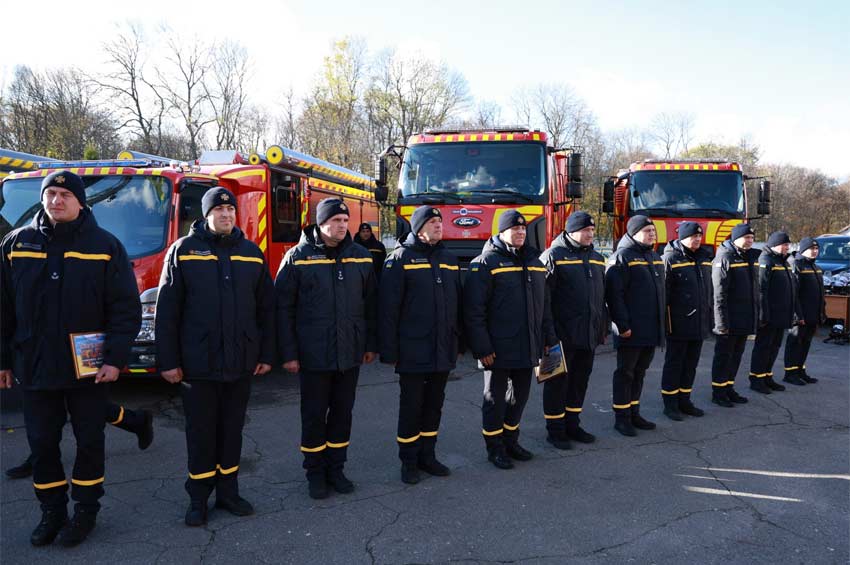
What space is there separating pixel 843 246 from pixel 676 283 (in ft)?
35.6

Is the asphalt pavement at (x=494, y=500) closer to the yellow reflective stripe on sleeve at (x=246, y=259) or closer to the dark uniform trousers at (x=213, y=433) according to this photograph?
the dark uniform trousers at (x=213, y=433)

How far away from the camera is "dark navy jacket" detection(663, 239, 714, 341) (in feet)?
19.1

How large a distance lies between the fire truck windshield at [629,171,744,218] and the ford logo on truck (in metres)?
4.39

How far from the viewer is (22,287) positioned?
327 centimetres

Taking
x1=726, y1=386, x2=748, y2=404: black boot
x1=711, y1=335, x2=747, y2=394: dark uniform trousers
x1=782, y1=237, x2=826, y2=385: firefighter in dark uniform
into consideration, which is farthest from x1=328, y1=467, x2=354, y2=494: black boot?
x1=782, y1=237, x2=826, y2=385: firefighter in dark uniform

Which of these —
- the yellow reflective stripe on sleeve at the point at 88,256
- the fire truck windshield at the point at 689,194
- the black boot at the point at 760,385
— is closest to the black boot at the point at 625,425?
the black boot at the point at 760,385

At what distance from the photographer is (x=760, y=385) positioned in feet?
23.3

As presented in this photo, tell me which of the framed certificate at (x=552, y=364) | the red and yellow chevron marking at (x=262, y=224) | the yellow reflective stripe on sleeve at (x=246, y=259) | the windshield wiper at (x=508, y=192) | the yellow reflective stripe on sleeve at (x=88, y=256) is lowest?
the framed certificate at (x=552, y=364)

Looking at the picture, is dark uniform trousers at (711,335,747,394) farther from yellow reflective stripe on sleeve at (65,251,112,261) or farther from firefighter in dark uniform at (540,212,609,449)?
yellow reflective stripe on sleeve at (65,251,112,261)

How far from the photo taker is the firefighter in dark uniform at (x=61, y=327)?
10.7ft

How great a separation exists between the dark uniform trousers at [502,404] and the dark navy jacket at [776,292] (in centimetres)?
391

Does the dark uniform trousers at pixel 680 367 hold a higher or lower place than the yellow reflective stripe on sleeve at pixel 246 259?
lower

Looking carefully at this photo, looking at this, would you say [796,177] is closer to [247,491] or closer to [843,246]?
[843,246]

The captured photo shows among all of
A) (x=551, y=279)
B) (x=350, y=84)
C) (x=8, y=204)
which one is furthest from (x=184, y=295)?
(x=350, y=84)
